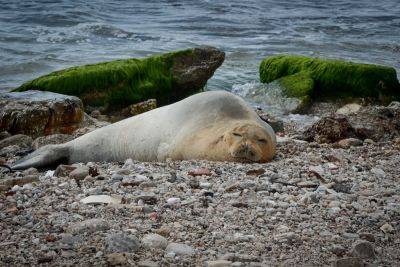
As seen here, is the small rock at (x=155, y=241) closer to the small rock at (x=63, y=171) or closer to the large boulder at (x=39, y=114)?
the small rock at (x=63, y=171)

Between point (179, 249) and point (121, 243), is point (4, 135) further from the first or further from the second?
point (179, 249)

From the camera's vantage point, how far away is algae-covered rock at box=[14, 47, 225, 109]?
32.8 ft

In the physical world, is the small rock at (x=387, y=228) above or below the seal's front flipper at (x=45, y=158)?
above

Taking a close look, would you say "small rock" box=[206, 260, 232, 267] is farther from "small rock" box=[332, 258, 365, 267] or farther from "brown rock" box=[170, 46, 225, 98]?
"brown rock" box=[170, 46, 225, 98]

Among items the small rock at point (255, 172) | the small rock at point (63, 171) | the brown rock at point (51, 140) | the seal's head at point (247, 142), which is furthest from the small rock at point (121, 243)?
the brown rock at point (51, 140)

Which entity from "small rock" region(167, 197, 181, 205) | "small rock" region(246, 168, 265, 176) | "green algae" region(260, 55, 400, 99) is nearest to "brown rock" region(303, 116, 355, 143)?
"small rock" region(246, 168, 265, 176)

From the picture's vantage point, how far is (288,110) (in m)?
10.7

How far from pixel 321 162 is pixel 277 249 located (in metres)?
2.42

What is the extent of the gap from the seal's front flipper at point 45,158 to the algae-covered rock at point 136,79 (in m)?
3.51

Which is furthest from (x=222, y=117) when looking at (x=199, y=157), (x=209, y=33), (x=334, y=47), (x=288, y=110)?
(x=209, y=33)

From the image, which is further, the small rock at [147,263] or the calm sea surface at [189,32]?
the calm sea surface at [189,32]

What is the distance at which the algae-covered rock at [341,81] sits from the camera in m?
11.3

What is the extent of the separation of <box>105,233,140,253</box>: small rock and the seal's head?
2239 mm

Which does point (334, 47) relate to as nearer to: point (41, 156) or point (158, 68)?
point (158, 68)
